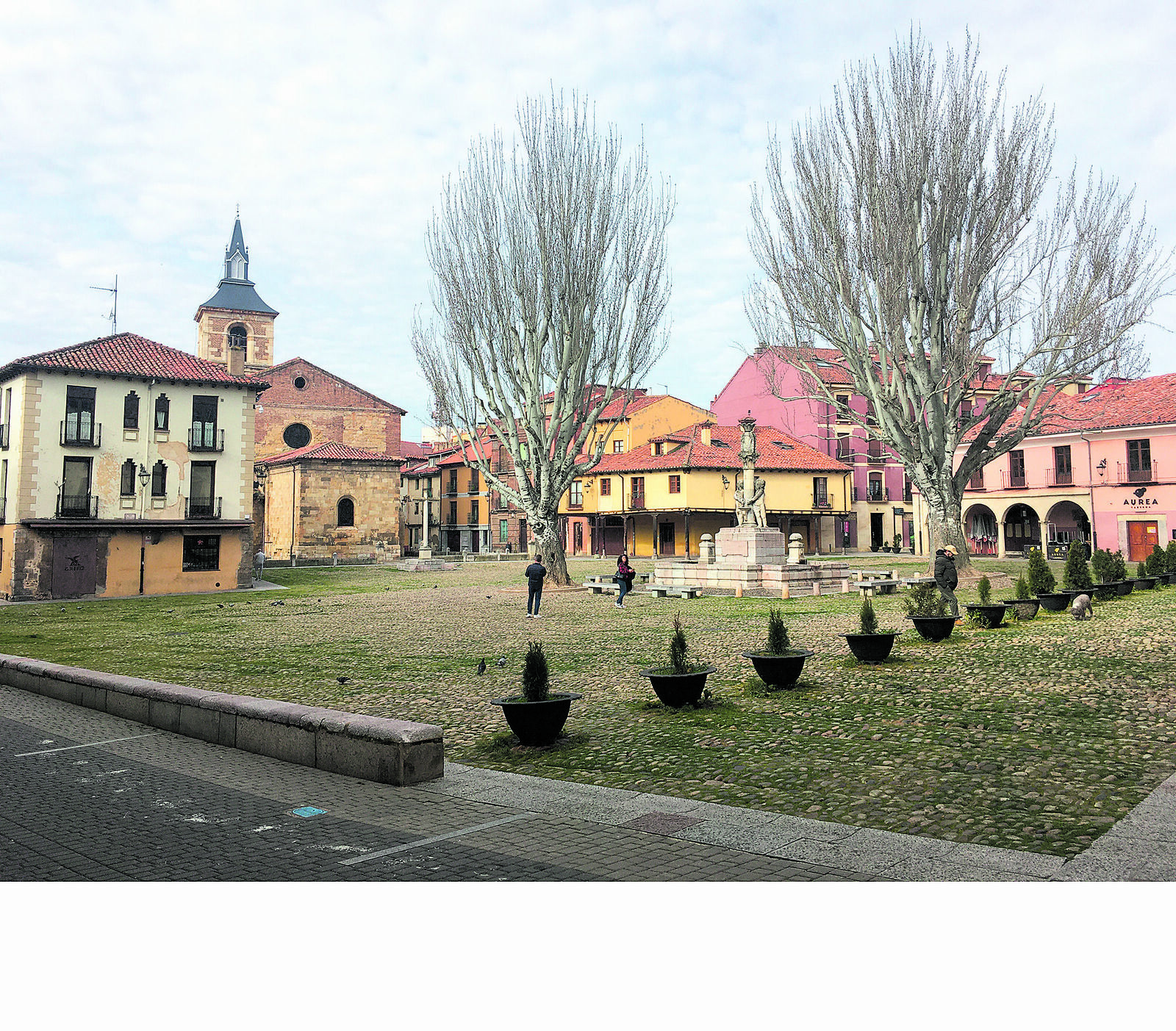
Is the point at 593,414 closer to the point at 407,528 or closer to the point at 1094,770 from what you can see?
the point at 1094,770

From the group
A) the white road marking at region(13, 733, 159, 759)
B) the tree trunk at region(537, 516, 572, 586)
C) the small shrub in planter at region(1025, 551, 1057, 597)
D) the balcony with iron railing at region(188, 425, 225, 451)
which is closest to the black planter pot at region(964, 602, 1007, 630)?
the small shrub in planter at region(1025, 551, 1057, 597)

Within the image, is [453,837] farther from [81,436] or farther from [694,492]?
[694,492]

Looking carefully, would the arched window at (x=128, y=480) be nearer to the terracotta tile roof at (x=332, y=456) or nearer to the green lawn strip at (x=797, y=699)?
the green lawn strip at (x=797, y=699)

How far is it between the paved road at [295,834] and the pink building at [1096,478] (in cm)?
3671

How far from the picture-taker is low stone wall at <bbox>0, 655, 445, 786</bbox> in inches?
264

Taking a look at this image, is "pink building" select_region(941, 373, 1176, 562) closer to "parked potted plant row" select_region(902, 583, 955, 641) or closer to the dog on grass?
the dog on grass

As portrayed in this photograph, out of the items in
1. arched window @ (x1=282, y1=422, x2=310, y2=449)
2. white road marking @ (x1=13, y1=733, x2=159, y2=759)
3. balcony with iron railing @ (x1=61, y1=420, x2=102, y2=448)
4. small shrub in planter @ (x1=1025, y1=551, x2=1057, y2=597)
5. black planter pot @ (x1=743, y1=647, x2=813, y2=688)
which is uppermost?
arched window @ (x1=282, y1=422, x2=310, y2=449)

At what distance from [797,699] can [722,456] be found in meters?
44.7

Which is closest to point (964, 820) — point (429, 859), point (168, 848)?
point (429, 859)

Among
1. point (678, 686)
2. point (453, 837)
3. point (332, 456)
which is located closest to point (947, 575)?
point (678, 686)

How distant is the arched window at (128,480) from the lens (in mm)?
31781

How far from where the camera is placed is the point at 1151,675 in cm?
951

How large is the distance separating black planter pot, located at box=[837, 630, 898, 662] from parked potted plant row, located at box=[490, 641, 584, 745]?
4730 millimetres

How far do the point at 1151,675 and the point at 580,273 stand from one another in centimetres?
2057
